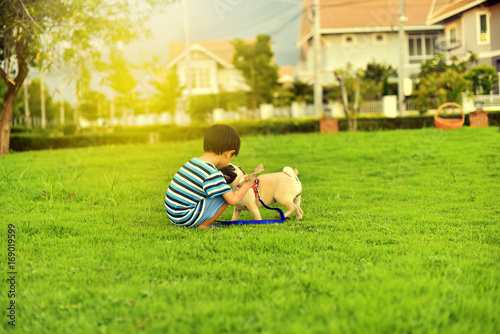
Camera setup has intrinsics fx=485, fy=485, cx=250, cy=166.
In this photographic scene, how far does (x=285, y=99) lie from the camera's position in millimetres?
36344

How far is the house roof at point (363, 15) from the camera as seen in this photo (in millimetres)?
37188

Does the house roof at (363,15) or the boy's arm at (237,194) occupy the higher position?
the house roof at (363,15)

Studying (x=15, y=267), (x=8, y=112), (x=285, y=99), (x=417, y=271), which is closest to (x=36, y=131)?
(x=8, y=112)

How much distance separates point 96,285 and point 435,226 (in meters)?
3.66

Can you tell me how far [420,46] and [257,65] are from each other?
13.5 meters

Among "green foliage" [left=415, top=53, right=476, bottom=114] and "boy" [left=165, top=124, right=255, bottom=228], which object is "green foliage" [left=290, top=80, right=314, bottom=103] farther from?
"boy" [left=165, top=124, right=255, bottom=228]

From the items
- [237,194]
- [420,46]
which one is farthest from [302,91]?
[237,194]

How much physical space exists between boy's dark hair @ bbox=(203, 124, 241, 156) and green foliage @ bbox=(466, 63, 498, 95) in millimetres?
23470

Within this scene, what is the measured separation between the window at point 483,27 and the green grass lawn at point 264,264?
23.7 metres

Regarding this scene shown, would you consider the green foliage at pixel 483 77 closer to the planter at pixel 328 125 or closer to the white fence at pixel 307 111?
the white fence at pixel 307 111

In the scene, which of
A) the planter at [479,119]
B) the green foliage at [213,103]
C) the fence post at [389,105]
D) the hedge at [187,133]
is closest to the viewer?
the planter at [479,119]

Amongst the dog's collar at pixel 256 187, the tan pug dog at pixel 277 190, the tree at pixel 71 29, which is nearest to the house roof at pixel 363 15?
the tree at pixel 71 29

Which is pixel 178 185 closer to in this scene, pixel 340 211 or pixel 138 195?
pixel 340 211

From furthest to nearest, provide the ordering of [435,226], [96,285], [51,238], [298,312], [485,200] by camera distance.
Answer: [485,200]
[435,226]
[51,238]
[96,285]
[298,312]
